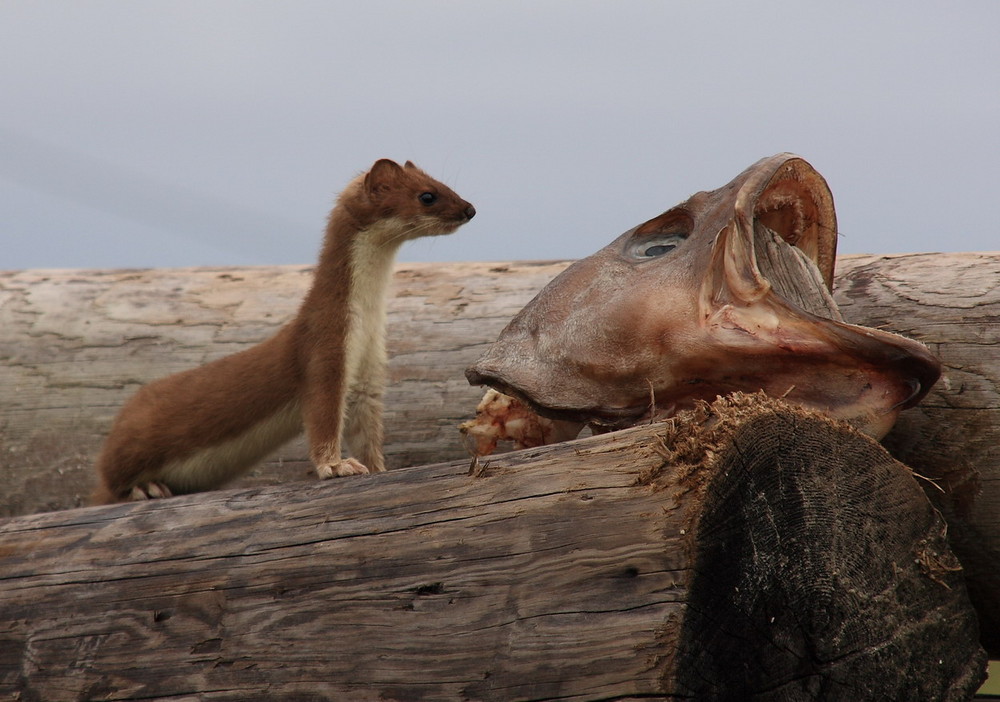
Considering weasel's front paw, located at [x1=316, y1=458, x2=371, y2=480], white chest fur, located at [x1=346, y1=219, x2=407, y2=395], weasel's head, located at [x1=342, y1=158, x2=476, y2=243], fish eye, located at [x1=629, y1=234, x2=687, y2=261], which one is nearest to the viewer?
fish eye, located at [x1=629, y1=234, x2=687, y2=261]

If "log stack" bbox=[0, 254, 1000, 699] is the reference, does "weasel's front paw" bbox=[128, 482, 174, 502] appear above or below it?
below

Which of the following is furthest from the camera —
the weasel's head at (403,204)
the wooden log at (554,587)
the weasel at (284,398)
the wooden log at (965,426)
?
the weasel's head at (403,204)

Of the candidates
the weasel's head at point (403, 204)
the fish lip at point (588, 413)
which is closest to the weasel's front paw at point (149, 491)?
the weasel's head at point (403, 204)

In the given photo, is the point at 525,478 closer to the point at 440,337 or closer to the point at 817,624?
the point at 817,624

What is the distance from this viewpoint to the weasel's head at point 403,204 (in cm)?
434

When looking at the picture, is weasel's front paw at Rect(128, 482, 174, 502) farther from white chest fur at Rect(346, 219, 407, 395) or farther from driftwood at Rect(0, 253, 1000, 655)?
white chest fur at Rect(346, 219, 407, 395)

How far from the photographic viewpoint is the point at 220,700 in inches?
99.1

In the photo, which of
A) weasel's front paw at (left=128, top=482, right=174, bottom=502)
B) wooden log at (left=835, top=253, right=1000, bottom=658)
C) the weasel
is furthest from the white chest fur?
wooden log at (left=835, top=253, right=1000, bottom=658)

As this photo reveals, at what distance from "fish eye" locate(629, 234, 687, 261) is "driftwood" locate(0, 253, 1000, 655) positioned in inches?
36.2

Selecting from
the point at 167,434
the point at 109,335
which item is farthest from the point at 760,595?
the point at 109,335

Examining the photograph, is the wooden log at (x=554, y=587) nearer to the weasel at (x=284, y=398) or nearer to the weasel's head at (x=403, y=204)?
the weasel at (x=284, y=398)

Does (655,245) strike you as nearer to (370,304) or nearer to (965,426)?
(965,426)

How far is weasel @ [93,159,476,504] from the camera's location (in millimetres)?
3982

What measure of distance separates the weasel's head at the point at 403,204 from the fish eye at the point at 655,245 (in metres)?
1.35
